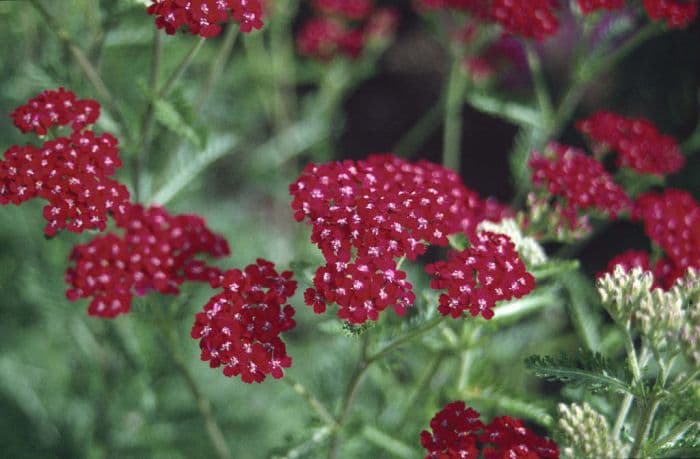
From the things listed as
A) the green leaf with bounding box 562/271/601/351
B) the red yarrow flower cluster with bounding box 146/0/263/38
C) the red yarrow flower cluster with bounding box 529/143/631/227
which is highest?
the red yarrow flower cluster with bounding box 146/0/263/38

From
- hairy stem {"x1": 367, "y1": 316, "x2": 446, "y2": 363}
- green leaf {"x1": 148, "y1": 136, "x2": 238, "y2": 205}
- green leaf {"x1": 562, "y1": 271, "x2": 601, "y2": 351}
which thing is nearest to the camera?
hairy stem {"x1": 367, "y1": 316, "x2": 446, "y2": 363}

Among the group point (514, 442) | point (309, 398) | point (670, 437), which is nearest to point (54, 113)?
point (309, 398)

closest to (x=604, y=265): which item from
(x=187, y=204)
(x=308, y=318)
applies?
(x=308, y=318)

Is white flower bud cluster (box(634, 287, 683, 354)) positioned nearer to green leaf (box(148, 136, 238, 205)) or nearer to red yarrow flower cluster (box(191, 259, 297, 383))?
red yarrow flower cluster (box(191, 259, 297, 383))

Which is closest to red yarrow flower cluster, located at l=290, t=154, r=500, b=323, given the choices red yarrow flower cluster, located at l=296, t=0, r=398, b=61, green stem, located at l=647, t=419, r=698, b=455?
green stem, located at l=647, t=419, r=698, b=455

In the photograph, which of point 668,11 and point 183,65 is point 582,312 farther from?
point 183,65

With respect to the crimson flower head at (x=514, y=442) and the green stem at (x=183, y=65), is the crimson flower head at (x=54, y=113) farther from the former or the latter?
the crimson flower head at (x=514, y=442)
